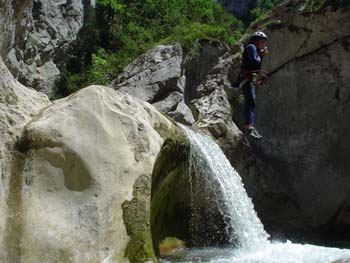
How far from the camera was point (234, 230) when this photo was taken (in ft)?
35.2

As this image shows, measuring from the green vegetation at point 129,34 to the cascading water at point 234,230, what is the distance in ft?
22.1

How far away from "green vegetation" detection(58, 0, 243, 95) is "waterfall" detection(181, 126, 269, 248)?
6609mm

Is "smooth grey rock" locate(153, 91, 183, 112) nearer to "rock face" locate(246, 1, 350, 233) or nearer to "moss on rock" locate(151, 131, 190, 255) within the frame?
"rock face" locate(246, 1, 350, 233)

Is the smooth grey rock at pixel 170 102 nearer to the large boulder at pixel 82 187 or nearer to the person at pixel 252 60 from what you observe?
the person at pixel 252 60

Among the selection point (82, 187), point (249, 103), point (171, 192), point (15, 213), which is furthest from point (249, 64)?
point (15, 213)

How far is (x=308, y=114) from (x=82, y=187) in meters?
10.6

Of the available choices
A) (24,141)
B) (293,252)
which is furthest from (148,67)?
(24,141)

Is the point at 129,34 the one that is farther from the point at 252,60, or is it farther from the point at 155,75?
the point at 252,60

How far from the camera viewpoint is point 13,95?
24.1 feet

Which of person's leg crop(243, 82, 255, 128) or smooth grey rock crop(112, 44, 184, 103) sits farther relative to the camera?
smooth grey rock crop(112, 44, 184, 103)

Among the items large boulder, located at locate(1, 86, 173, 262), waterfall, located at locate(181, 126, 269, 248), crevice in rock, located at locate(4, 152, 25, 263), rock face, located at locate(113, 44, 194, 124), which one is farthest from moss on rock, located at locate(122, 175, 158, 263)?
rock face, located at locate(113, 44, 194, 124)

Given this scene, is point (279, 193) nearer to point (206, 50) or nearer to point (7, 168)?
point (206, 50)

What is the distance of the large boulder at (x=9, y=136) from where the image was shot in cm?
630

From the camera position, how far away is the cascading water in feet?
29.5
